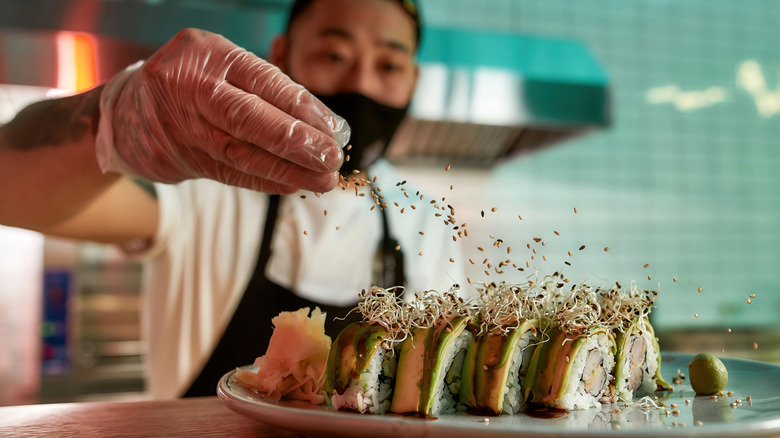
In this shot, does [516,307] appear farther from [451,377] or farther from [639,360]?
[639,360]

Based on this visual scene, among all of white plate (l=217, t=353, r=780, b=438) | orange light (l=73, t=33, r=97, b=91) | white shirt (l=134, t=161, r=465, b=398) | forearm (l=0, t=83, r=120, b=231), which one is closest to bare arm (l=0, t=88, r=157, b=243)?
forearm (l=0, t=83, r=120, b=231)

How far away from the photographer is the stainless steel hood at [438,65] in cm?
267

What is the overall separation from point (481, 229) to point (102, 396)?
2.72 m

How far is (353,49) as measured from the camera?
7.05 feet

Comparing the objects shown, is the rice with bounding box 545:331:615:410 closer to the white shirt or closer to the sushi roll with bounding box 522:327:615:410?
the sushi roll with bounding box 522:327:615:410

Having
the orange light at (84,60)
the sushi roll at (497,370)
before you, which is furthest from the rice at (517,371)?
the orange light at (84,60)

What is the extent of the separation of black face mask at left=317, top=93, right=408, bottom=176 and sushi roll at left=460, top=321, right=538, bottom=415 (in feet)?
4.23

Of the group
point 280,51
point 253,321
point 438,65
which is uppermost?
point 438,65

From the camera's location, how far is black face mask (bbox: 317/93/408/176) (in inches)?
80.9

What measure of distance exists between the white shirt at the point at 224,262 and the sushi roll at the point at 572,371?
135cm

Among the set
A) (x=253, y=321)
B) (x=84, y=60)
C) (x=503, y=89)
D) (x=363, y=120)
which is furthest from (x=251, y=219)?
(x=503, y=89)

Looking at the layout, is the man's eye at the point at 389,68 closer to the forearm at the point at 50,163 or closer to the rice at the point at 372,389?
the forearm at the point at 50,163

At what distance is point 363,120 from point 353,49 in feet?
0.95

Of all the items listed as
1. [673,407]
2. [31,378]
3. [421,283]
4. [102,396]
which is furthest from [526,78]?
[31,378]
